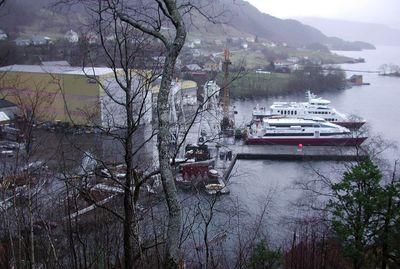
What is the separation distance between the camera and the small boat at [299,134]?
8.55 meters

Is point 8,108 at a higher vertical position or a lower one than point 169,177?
lower

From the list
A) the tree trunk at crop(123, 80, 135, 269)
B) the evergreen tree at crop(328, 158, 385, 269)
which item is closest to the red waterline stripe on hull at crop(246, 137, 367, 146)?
the evergreen tree at crop(328, 158, 385, 269)

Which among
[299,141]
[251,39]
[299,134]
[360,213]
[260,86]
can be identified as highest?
[251,39]

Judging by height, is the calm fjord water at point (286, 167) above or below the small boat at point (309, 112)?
below

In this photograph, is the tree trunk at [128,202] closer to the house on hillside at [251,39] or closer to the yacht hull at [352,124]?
the yacht hull at [352,124]

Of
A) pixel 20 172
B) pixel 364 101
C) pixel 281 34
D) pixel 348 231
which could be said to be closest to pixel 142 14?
pixel 20 172

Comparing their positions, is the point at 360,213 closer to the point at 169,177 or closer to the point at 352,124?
the point at 169,177

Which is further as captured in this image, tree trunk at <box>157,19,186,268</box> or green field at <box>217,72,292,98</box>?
green field at <box>217,72,292,98</box>

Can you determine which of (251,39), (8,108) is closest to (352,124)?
(8,108)

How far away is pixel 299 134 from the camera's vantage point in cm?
863

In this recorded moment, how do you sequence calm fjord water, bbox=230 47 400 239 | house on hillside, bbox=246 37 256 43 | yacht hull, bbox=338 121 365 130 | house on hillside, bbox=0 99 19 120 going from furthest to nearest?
house on hillside, bbox=246 37 256 43 < yacht hull, bbox=338 121 365 130 < house on hillside, bbox=0 99 19 120 < calm fjord water, bbox=230 47 400 239

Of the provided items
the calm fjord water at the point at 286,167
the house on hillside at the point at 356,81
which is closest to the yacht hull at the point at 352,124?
the calm fjord water at the point at 286,167

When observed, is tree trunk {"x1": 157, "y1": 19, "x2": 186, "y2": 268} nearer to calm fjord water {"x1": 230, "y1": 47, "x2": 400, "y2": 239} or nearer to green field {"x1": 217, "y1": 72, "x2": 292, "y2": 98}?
calm fjord water {"x1": 230, "y1": 47, "x2": 400, "y2": 239}

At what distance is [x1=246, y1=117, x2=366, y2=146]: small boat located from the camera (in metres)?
8.55
